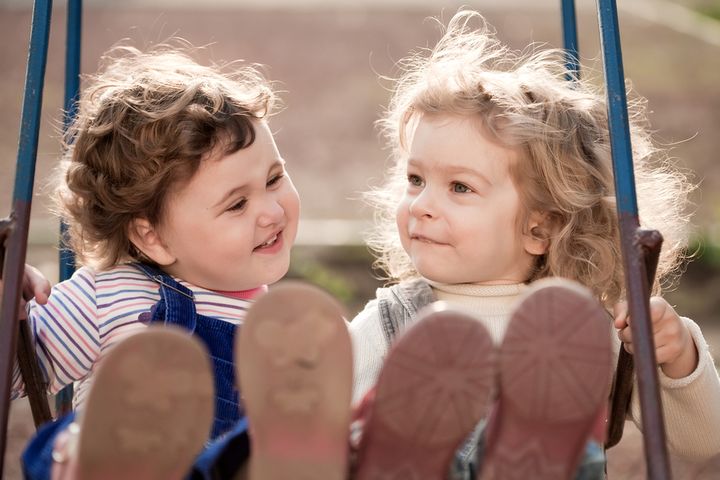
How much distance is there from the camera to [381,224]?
2.47 metres

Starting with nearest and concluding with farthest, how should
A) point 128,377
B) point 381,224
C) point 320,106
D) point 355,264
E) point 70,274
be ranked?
point 128,377
point 70,274
point 381,224
point 355,264
point 320,106

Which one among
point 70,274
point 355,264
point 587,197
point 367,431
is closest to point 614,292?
point 587,197

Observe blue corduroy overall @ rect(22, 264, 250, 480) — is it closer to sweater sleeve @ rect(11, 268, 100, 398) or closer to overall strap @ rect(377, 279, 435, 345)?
sweater sleeve @ rect(11, 268, 100, 398)

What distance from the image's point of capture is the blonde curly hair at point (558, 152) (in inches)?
80.0

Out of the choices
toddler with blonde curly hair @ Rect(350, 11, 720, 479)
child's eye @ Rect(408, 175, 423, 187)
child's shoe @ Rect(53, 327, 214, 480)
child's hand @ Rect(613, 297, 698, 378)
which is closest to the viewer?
child's shoe @ Rect(53, 327, 214, 480)

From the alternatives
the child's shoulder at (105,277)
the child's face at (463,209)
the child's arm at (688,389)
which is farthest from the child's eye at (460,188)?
the child's shoulder at (105,277)

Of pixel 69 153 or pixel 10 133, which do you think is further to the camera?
pixel 10 133

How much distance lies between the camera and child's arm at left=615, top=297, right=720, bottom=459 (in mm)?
1866

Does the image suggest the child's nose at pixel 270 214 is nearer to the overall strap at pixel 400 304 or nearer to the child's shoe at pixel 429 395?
the overall strap at pixel 400 304

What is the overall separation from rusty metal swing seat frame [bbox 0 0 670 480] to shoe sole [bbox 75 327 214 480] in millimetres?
270

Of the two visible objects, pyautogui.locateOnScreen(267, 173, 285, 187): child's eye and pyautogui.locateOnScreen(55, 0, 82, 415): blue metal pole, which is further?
pyautogui.locateOnScreen(55, 0, 82, 415): blue metal pole

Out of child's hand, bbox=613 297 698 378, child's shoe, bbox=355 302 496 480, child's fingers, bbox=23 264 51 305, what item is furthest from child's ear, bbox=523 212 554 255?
child's fingers, bbox=23 264 51 305

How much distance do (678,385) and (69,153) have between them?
4.09ft

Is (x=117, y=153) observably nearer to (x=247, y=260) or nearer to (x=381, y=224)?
(x=247, y=260)
